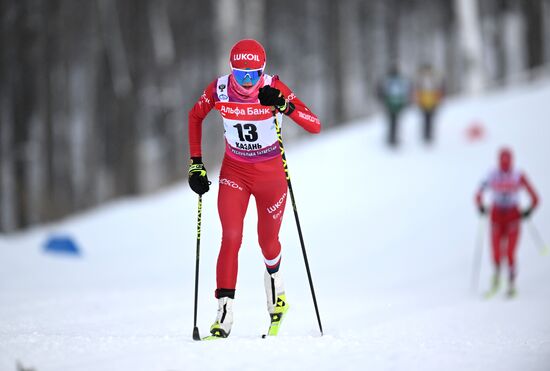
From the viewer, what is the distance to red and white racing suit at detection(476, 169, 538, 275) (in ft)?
37.1

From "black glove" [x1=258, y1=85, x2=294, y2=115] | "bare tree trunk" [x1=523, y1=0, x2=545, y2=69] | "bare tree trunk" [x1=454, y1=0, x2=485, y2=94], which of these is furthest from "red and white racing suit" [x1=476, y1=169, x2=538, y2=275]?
"bare tree trunk" [x1=523, y1=0, x2=545, y2=69]

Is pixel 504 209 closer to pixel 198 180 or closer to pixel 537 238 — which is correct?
pixel 537 238

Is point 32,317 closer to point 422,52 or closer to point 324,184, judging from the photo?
point 324,184

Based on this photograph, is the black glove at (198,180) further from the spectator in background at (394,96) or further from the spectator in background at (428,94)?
the spectator in background at (428,94)

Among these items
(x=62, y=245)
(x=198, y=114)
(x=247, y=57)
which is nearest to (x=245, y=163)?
(x=198, y=114)

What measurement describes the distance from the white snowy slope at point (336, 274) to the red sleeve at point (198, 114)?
5.11 feet

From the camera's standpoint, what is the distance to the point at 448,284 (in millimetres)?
11945

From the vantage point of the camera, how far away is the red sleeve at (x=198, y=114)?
229 inches

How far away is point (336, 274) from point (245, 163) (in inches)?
272

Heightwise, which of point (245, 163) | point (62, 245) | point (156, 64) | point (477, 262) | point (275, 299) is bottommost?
point (477, 262)

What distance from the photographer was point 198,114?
591cm

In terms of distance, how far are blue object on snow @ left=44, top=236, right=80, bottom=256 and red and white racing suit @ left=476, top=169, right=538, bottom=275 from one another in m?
7.23

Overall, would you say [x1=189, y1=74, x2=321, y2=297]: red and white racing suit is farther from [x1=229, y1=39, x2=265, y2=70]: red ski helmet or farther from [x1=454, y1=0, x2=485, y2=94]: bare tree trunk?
[x1=454, y1=0, x2=485, y2=94]: bare tree trunk

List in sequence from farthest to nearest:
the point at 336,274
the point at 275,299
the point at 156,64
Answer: the point at 156,64
the point at 336,274
the point at 275,299
